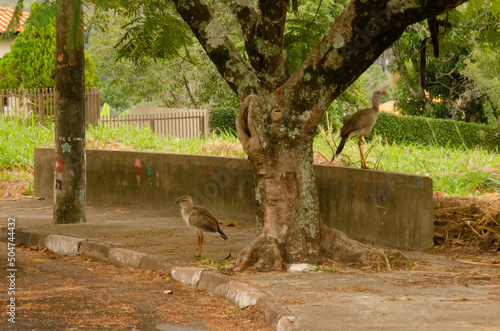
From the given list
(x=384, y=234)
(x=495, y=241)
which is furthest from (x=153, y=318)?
(x=495, y=241)

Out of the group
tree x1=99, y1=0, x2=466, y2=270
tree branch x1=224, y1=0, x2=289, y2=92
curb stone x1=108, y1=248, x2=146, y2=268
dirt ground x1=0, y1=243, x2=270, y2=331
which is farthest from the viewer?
curb stone x1=108, y1=248, x2=146, y2=268

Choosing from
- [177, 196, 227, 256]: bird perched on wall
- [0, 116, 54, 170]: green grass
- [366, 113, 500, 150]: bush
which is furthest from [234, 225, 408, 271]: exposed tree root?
[366, 113, 500, 150]: bush

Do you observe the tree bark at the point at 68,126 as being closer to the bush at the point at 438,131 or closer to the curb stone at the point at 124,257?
the curb stone at the point at 124,257

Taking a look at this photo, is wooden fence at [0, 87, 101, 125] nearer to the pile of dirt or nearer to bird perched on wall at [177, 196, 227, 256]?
bird perched on wall at [177, 196, 227, 256]

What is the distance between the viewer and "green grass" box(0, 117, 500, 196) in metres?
11.2

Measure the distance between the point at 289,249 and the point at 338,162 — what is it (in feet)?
15.1

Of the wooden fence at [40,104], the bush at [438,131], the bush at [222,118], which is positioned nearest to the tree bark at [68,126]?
the wooden fence at [40,104]

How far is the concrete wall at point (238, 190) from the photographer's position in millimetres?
8781

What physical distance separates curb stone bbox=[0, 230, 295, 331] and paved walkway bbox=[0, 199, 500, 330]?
11mm

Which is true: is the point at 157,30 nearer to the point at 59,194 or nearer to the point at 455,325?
the point at 59,194

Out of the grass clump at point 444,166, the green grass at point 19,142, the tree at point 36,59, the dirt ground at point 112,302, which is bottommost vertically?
the dirt ground at point 112,302

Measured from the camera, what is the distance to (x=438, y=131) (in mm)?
27359

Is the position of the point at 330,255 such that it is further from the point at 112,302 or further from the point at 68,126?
the point at 68,126

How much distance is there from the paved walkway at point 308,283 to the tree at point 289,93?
48 centimetres
